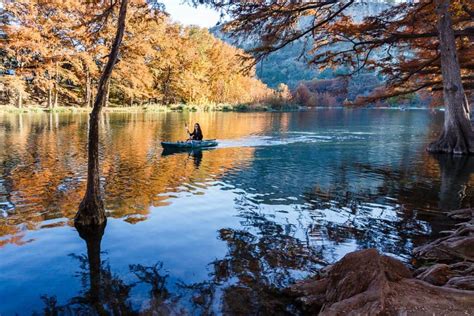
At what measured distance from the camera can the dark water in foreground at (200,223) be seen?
6.51m

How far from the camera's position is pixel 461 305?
13.7ft

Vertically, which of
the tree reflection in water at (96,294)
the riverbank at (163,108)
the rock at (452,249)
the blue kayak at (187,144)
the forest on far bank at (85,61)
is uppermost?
the forest on far bank at (85,61)

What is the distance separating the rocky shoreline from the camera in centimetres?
428

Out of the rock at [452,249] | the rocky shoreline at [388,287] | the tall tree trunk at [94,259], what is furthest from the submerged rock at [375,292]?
the tall tree trunk at [94,259]

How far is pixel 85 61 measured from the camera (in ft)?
169

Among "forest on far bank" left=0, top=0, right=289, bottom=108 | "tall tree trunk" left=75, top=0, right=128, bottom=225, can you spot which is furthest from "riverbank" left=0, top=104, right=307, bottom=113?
"tall tree trunk" left=75, top=0, right=128, bottom=225

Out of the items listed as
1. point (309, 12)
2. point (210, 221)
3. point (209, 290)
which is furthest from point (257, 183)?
point (209, 290)

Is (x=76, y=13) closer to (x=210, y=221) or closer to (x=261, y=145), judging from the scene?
(x=261, y=145)

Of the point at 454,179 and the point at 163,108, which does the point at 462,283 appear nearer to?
the point at 454,179

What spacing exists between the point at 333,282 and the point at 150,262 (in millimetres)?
3702

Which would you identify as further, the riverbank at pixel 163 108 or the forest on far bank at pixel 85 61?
the riverbank at pixel 163 108

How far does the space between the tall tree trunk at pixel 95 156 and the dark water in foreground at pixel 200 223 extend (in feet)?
1.46

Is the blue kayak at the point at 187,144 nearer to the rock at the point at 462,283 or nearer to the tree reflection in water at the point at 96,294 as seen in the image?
the tree reflection in water at the point at 96,294

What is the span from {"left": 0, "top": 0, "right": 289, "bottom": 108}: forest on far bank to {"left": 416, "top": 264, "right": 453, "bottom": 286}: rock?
66.9 feet
